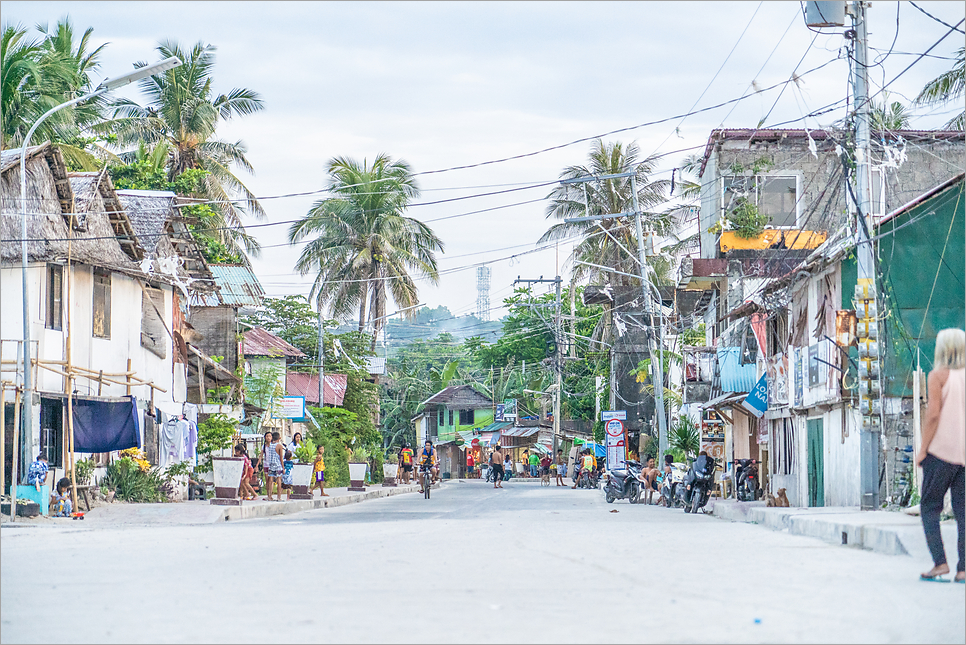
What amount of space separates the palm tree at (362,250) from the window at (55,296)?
28430mm

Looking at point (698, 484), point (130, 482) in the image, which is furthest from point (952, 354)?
point (130, 482)

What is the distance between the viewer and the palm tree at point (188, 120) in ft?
155

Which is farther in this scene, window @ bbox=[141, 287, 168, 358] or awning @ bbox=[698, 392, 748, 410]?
awning @ bbox=[698, 392, 748, 410]

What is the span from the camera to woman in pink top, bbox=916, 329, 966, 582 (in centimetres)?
936

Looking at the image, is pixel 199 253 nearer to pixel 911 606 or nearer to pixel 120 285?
pixel 120 285

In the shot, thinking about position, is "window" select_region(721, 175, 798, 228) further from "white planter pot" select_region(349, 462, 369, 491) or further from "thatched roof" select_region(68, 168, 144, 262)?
"thatched roof" select_region(68, 168, 144, 262)

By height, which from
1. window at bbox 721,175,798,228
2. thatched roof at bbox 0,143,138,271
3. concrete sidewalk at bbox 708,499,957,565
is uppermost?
window at bbox 721,175,798,228

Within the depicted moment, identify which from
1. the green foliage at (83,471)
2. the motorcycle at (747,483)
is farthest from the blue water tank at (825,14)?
the green foliage at (83,471)

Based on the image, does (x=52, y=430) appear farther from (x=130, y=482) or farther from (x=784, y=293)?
(x=784, y=293)

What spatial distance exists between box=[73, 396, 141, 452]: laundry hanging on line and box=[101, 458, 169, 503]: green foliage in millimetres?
2165

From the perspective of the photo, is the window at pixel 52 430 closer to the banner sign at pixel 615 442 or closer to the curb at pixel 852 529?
the curb at pixel 852 529

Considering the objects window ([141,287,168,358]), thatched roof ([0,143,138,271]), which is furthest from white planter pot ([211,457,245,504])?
window ([141,287,168,358])

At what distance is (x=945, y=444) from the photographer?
30.8ft

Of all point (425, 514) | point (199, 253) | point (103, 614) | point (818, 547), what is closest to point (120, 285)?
point (199, 253)
